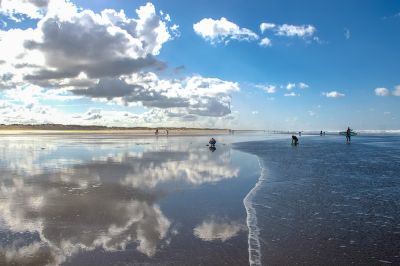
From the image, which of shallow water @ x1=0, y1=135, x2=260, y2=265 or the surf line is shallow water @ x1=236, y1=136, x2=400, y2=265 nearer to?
the surf line

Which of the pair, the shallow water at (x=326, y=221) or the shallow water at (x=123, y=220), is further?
the shallow water at (x=326, y=221)

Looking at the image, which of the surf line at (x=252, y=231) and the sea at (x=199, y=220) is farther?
the sea at (x=199, y=220)

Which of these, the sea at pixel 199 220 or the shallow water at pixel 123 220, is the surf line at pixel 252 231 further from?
the shallow water at pixel 123 220

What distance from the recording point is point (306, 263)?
6812mm

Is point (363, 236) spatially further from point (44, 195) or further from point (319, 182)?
point (44, 195)

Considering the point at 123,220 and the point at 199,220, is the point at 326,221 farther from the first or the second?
the point at 123,220

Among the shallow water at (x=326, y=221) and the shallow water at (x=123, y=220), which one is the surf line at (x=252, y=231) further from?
the shallow water at (x=123, y=220)

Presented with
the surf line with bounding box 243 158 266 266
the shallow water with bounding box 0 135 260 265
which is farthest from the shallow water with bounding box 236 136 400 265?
the shallow water with bounding box 0 135 260 265

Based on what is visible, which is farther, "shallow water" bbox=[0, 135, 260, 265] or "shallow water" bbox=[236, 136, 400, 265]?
"shallow water" bbox=[236, 136, 400, 265]

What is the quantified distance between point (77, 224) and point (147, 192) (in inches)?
189

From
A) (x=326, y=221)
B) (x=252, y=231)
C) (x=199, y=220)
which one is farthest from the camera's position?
(x=326, y=221)

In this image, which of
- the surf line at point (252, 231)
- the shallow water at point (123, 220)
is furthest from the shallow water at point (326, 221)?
the shallow water at point (123, 220)

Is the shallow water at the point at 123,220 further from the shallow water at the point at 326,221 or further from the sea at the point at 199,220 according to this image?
the shallow water at the point at 326,221

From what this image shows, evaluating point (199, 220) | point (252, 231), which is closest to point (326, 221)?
point (252, 231)
